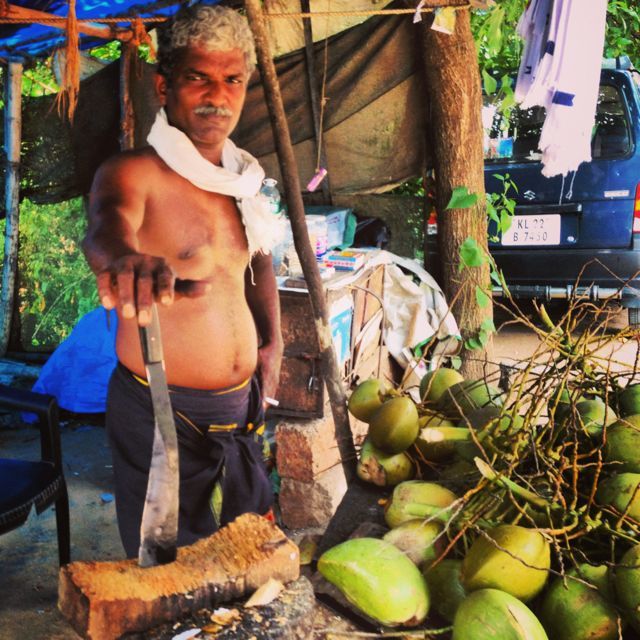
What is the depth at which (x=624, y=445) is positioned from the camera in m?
1.30

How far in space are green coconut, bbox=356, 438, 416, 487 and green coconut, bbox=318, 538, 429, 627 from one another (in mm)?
384

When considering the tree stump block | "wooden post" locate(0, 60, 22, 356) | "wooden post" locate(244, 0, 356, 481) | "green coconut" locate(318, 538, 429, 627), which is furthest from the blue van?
the tree stump block

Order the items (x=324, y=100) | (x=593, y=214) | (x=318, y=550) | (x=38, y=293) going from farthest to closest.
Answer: (x=593, y=214), (x=38, y=293), (x=324, y=100), (x=318, y=550)

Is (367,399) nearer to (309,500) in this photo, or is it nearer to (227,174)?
(227,174)

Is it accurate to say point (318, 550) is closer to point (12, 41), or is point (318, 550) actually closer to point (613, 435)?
point (613, 435)

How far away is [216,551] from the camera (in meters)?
1.20

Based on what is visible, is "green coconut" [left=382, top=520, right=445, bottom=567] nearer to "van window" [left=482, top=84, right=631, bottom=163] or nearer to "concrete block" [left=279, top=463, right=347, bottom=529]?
"concrete block" [left=279, top=463, right=347, bottom=529]

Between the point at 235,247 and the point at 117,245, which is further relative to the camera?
the point at 235,247

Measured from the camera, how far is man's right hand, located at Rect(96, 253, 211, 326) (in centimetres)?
108

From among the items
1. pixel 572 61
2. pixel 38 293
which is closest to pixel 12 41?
pixel 38 293

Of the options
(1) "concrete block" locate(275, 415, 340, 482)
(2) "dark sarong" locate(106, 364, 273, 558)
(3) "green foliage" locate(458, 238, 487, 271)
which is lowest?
(1) "concrete block" locate(275, 415, 340, 482)

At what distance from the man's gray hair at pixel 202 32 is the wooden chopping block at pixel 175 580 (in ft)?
5.58

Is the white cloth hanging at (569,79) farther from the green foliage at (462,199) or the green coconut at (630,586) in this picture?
the green coconut at (630,586)

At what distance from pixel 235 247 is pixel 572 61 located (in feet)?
7.16
